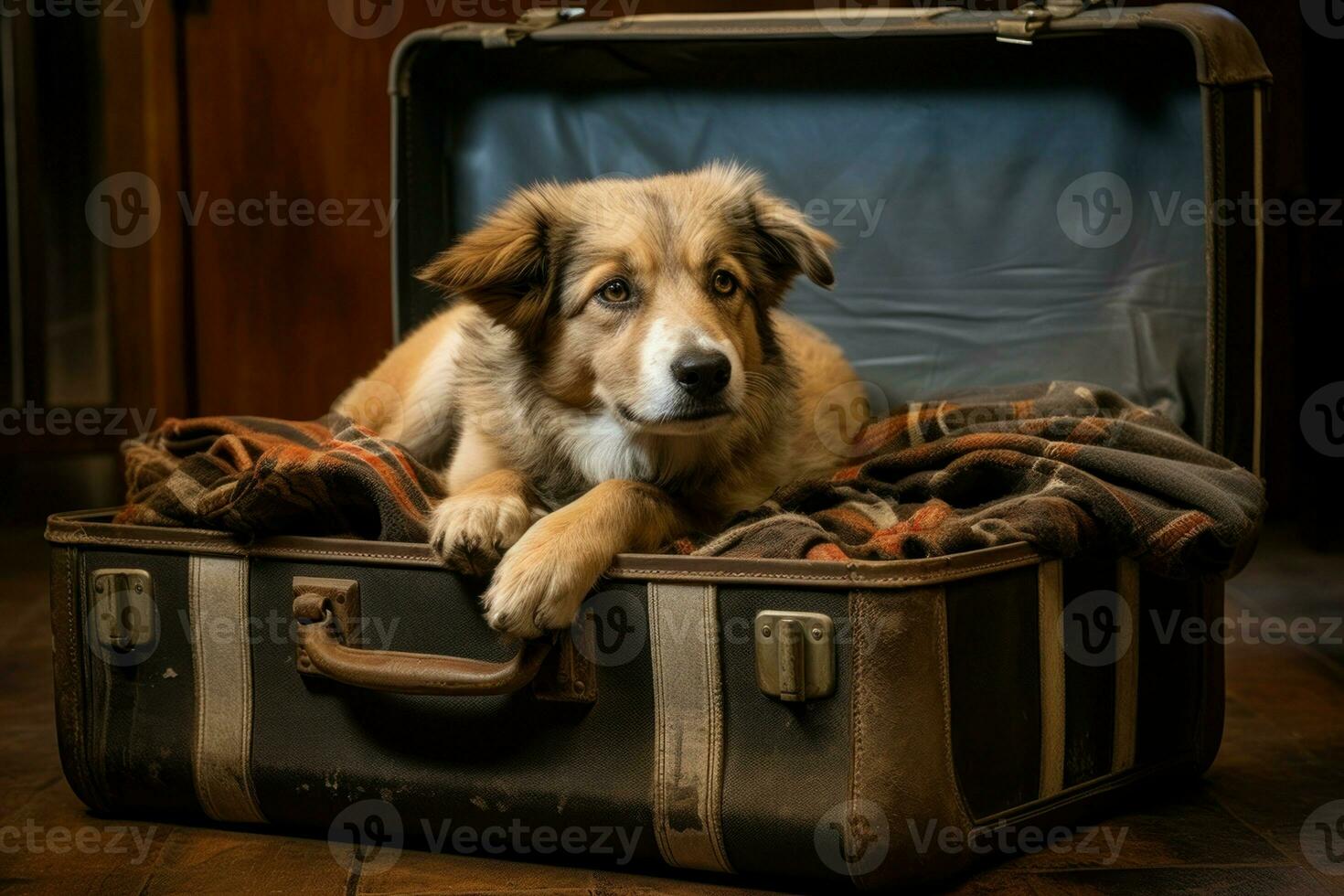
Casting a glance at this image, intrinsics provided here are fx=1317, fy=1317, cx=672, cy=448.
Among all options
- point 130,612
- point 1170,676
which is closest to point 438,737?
point 130,612

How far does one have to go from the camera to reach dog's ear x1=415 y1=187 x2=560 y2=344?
2.15 m

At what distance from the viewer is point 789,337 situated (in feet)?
9.16

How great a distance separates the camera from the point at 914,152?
9.85 ft

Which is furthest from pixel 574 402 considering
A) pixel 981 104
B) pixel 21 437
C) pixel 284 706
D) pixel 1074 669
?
pixel 21 437

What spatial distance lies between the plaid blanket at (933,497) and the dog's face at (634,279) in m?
0.26

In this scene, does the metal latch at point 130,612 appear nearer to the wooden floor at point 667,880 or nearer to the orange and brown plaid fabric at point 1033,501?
the wooden floor at point 667,880

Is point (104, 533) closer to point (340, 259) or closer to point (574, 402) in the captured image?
point (574, 402)

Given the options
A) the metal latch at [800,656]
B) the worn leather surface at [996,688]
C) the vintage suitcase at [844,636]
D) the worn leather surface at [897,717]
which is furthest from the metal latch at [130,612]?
the worn leather surface at [996,688]

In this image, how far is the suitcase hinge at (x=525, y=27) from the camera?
2.91 metres

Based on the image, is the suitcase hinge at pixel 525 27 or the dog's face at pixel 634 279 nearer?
the dog's face at pixel 634 279

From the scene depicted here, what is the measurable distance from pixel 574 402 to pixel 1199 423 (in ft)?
4.15

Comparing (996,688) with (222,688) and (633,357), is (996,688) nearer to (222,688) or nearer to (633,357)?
(633,357)

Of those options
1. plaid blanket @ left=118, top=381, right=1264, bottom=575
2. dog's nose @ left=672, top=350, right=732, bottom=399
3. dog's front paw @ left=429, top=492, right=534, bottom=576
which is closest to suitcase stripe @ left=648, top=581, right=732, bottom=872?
plaid blanket @ left=118, top=381, right=1264, bottom=575

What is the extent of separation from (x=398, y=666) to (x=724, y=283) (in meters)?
0.87
